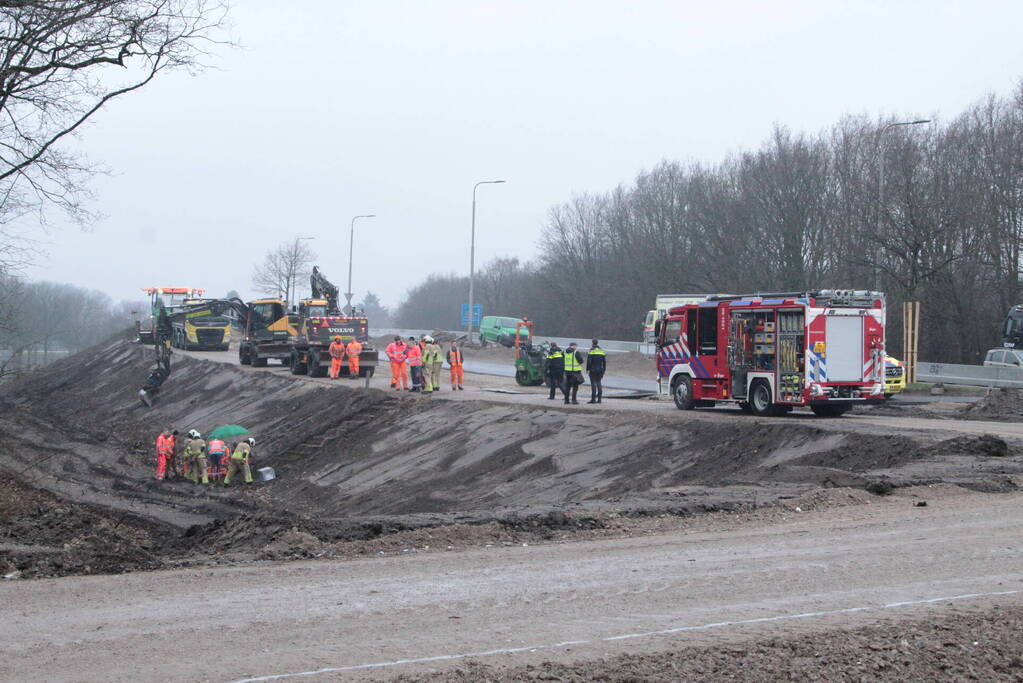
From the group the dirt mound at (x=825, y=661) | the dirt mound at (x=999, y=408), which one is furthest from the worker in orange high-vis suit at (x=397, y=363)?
the dirt mound at (x=825, y=661)

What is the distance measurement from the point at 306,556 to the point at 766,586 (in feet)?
14.7

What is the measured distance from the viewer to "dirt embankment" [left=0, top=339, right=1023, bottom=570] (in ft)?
44.7

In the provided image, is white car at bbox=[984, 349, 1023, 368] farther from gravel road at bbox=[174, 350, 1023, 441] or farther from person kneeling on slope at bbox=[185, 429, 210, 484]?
person kneeling on slope at bbox=[185, 429, 210, 484]

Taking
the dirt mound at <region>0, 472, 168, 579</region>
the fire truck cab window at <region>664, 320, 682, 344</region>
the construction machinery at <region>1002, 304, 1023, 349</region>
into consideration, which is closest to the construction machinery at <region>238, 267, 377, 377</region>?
the fire truck cab window at <region>664, 320, 682, 344</region>

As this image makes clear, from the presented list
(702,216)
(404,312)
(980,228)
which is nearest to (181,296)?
(702,216)

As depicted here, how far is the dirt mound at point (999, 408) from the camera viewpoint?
82.5 ft

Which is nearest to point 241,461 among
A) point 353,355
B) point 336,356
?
point 353,355

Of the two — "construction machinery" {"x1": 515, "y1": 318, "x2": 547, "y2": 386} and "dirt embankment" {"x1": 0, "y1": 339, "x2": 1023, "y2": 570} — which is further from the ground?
"construction machinery" {"x1": 515, "y1": 318, "x2": 547, "y2": 386}

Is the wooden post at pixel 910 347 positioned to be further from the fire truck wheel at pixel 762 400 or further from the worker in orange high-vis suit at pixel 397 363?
the worker in orange high-vis suit at pixel 397 363

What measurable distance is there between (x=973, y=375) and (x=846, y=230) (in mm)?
12875

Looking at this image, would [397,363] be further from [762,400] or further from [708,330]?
[762,400]

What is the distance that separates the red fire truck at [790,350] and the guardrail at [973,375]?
1502 centimetres

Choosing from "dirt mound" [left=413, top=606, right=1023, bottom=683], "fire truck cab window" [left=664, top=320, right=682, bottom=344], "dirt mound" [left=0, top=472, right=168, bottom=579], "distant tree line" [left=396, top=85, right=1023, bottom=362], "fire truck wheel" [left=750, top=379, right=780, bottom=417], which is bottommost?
"dirt mound" [left=0, top=472, right=168, bottom=579]

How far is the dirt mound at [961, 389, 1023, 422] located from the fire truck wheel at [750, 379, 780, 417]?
5.66 meters
